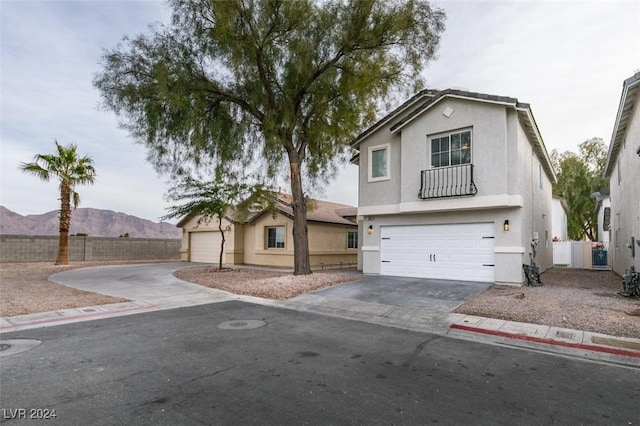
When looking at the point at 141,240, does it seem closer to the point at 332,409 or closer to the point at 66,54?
the point at 66,54

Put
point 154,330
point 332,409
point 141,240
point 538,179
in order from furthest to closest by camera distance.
Result: point 141,240, point 538,179, point 154,330, point 332,409

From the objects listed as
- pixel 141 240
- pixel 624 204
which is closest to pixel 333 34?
pixel 624 204

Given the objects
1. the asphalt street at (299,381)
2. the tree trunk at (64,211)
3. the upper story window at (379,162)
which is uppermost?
the upper story window at (379,162)

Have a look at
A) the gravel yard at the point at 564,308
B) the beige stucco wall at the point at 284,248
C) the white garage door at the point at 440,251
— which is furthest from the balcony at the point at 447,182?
the beige stucco wall at the point at 284,248

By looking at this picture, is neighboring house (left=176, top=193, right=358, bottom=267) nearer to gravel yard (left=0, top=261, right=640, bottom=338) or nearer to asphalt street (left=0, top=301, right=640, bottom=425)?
gravel yard (left=0, top=261, right=640, bottom=338)

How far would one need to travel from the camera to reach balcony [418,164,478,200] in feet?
38.7

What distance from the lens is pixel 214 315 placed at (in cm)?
818

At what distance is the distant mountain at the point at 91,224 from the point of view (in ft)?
209

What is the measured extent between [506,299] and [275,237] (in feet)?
44.9

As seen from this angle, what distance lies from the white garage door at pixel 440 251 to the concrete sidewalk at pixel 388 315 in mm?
1857

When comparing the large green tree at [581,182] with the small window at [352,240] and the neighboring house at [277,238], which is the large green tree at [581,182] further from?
the neighboring house at [277,238]

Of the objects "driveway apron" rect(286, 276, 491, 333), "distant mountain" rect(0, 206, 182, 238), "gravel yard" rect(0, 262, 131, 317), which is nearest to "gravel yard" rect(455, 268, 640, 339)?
"driveway apron" rect(286, 276, 491, 333)

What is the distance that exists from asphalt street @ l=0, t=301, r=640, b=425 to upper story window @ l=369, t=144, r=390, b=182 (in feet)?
28.0

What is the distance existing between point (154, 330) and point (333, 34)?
1092cm
